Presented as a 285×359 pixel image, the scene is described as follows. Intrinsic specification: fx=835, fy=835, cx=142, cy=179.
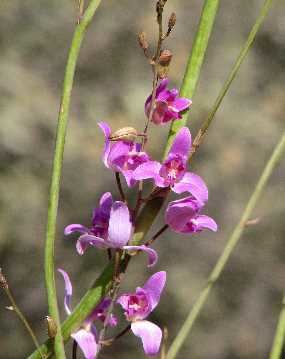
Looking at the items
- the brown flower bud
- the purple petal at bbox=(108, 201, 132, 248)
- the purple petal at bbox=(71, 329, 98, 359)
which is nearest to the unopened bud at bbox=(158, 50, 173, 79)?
the brown flower bud

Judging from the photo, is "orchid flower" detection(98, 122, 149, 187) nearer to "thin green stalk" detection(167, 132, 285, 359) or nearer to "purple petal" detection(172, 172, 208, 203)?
"purple petal" detection(172, 172, 208, 203)

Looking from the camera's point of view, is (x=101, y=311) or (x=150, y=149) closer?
(x=101, y=311)

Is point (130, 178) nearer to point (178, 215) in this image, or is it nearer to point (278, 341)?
point (178, 215)

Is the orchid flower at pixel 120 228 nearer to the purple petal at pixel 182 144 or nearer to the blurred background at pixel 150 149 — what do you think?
the purple petal at pixel 182 144

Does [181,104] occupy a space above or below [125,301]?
above

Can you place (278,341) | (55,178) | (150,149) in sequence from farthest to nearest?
(150,149), (278,341), (55,178)

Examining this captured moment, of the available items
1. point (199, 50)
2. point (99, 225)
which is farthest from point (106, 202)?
point (199, 50)

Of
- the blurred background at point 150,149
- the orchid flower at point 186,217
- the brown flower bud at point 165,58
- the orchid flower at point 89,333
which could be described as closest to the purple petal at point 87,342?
the orchid flower at point 89,333
